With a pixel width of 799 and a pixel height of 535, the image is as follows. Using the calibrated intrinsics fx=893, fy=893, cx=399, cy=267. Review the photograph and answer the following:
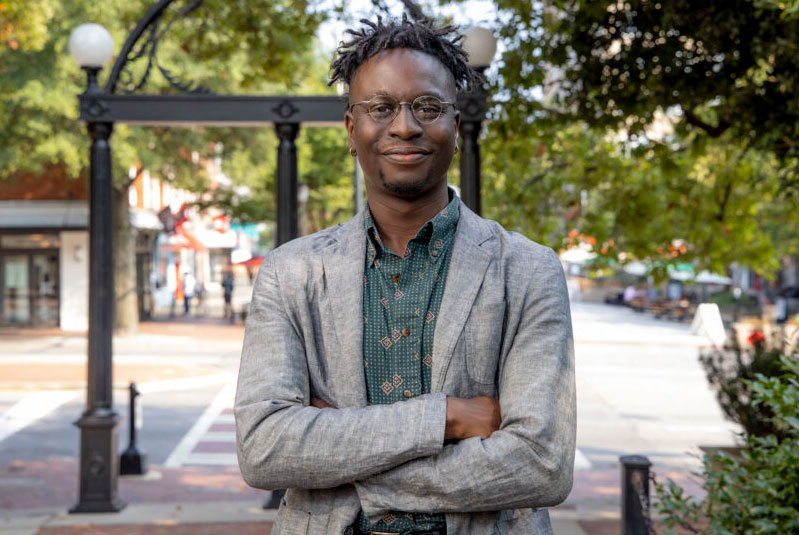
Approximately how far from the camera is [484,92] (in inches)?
279

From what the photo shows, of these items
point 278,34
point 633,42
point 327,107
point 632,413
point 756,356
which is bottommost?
point 632,413

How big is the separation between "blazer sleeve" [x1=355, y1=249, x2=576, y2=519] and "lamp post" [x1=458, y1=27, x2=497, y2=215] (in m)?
4.90

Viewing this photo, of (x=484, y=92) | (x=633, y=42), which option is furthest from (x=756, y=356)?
(x=484, y=92)

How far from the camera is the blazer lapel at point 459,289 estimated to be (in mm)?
1896

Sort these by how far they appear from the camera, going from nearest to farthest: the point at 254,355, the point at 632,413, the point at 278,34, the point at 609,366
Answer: the point at 254,355
the point at 278,34
the point at 632,413
the point at 609,366

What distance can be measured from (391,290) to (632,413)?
13.1 metres

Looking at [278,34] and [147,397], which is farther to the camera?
[147,397]

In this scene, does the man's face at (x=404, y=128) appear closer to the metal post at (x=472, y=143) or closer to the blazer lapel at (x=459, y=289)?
the blazer lapel at (x=459, y=289)

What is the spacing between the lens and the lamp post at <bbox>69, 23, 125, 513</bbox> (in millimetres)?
7602

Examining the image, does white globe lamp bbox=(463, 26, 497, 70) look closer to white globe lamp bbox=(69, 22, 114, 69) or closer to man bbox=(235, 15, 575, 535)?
white globe lamp bbox=(69, 22, 114, 69)

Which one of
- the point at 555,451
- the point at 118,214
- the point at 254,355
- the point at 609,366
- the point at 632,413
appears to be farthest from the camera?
the point at 118,214

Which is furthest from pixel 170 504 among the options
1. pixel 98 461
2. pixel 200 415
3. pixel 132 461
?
pixel 200 415

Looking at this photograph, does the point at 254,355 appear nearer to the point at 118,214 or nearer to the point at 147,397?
the point at 147,397

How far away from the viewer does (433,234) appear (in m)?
2.00
